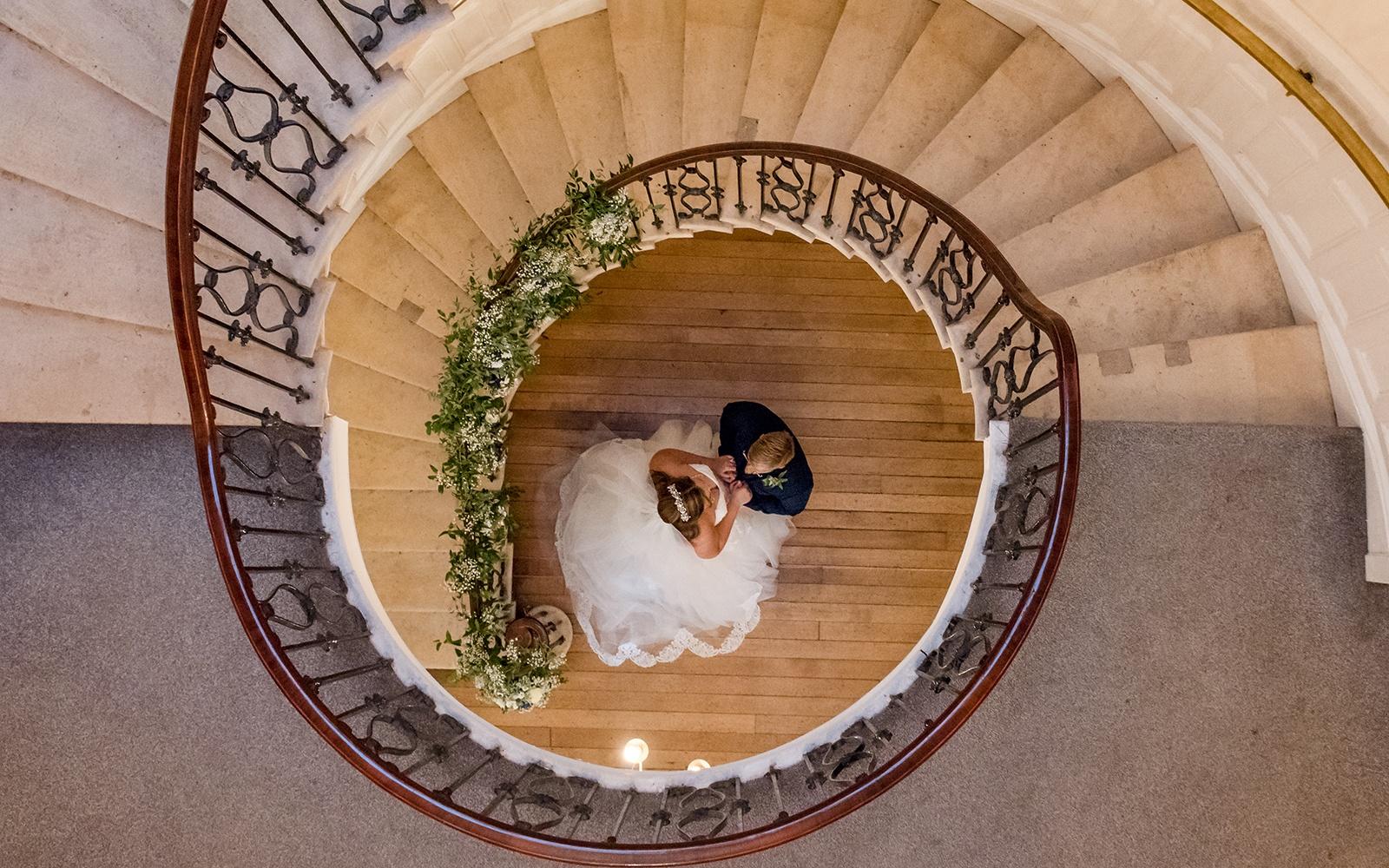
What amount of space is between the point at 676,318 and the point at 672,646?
217 cm

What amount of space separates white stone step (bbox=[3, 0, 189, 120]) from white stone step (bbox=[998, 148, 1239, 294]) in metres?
4.17

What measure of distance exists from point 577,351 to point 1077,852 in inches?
159

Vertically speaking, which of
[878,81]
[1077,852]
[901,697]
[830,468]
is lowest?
[1077,852]

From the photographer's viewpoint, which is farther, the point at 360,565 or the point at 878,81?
the point at 878,81


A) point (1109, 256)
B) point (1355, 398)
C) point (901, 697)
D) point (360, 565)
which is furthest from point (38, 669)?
point (1355, 398)

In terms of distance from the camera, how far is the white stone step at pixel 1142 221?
178 inches

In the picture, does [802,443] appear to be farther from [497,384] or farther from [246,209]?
[246,209]

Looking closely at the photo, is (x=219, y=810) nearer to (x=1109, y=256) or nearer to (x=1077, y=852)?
(x=1077, y=852)

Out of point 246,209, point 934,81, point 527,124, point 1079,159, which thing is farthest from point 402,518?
point 1079,159

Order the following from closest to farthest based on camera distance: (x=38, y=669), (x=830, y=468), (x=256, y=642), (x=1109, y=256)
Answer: (x=256, y=642) → (x=38, y=669) → (x=1109, y=256) → (x=830, y=468)

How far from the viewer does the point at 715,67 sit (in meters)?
5.14

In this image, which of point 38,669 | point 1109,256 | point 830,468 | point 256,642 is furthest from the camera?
point 830,468

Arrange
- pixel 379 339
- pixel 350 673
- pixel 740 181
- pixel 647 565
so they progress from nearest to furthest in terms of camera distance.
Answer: pixel 350 673
pixel 740 181
pixel 379 339
pixel 647 565

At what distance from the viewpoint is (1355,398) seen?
4.08 metres
